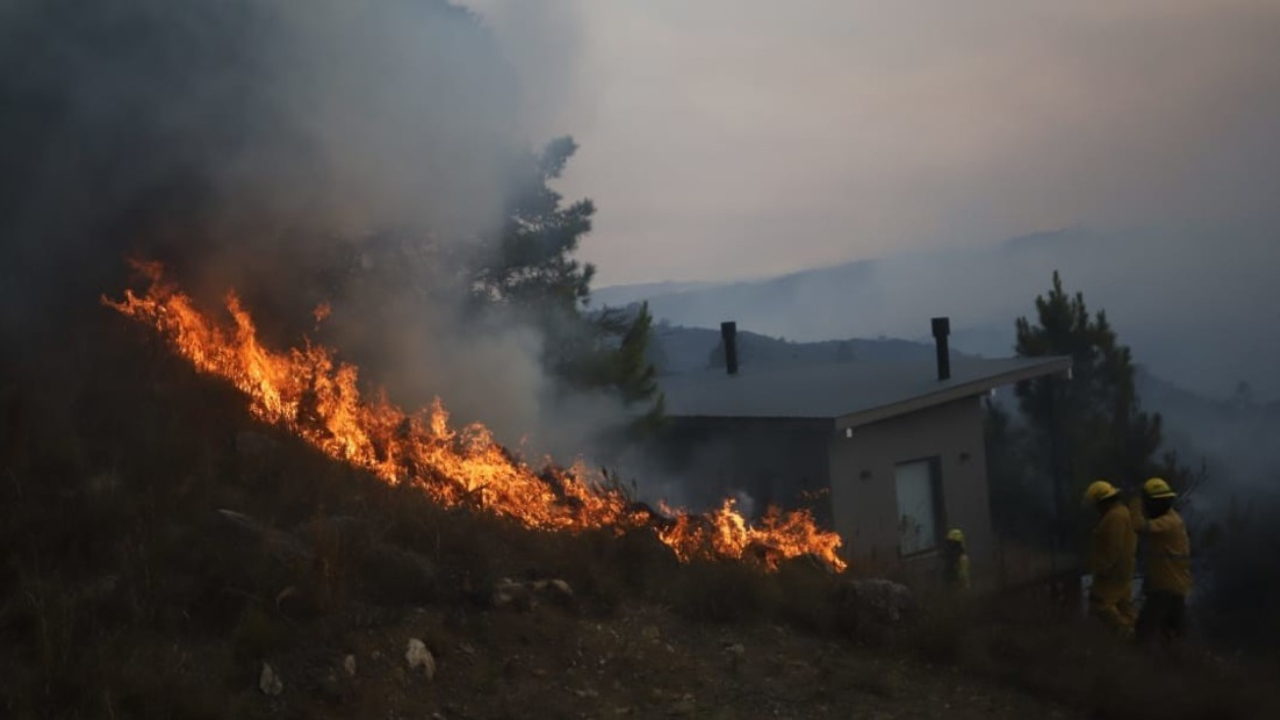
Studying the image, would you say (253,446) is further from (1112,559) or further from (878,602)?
(1112,559)

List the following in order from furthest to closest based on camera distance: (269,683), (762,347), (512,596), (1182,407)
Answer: (762,347) → (1182,407) → (512,596) → (269,683)

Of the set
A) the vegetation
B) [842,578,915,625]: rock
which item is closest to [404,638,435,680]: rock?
[842,578,915,625]: rock

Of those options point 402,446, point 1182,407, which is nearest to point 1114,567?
point 402,446

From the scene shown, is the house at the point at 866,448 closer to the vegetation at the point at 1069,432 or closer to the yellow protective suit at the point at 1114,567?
the vegetation at the point at 1069,432

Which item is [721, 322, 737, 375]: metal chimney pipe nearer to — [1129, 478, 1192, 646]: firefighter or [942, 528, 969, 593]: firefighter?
[942, 528, 969, 593]: firefighter

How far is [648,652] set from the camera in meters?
7.72

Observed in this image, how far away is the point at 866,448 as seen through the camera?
1631 centimetres

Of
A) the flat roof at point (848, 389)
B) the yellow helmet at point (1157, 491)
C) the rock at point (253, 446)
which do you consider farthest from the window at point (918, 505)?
the rock at point (253, 446)

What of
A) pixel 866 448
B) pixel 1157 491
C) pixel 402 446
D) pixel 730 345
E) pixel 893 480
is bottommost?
pixel 1157 491

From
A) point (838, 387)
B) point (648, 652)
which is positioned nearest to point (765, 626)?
point (648, 652)

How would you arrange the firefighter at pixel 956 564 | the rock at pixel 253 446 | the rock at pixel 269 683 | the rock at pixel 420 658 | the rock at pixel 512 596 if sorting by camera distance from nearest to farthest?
the rock at pixel 269 683 < the rock at pixel 420 658 < the rock at pixel 512 596 < the rock at pixel 253 446 < the firefighter at pixel 956 564

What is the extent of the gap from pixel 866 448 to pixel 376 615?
33.2ft

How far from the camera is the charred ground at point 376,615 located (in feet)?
21.8

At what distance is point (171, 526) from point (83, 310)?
12.8 ft
